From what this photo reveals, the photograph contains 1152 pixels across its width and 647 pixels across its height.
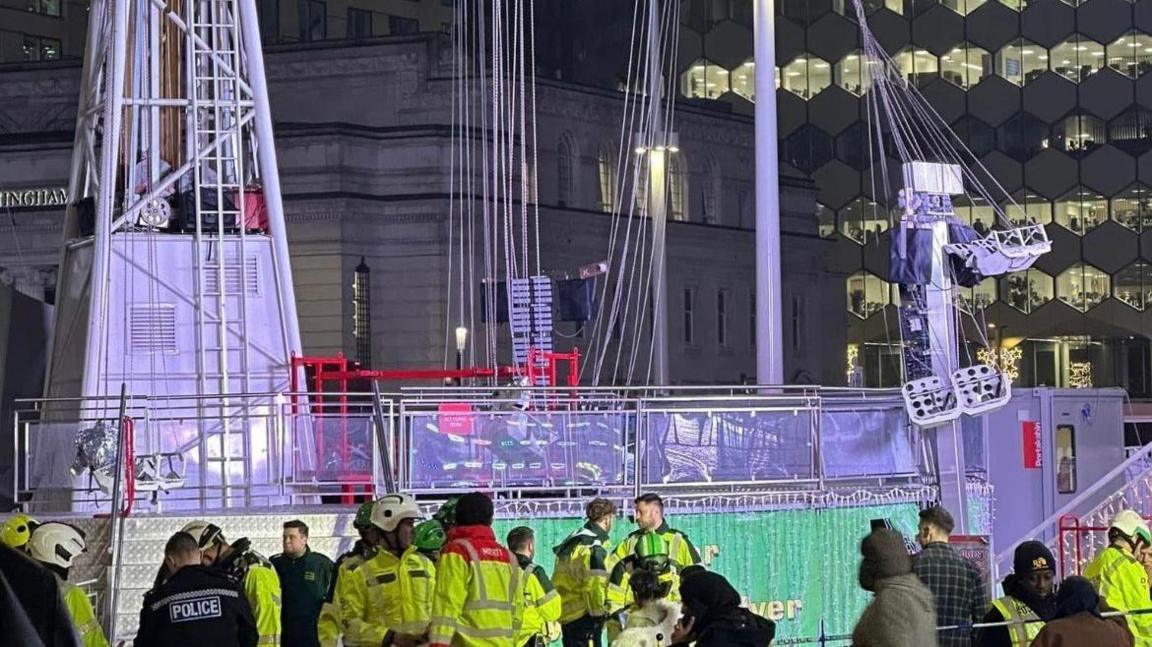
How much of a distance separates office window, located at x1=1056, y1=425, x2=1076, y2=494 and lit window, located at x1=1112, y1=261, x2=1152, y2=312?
176 feet

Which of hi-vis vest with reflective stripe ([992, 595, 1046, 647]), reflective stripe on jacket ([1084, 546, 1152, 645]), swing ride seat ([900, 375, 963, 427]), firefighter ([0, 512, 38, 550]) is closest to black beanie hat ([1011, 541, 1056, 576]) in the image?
hi-vis vest with reflective stripe ([992, 595, 1046, 647])

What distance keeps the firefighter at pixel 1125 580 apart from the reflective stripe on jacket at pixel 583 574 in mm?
3460

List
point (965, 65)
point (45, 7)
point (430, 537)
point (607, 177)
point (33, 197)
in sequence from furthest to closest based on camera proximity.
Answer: point (965, 65) → point (45, 7) → point (607, 177) → point (33, 197) → point (430, 537)

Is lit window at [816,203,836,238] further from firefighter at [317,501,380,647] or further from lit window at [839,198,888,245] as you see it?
firefighter at [317,501,380,647]

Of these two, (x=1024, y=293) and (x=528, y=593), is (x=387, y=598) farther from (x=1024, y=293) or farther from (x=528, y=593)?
(x=1024, y=293)

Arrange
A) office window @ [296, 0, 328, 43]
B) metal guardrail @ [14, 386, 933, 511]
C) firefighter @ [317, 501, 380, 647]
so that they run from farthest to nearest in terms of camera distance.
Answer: office window @ [296, 0, 328, 43] < metal guardrail @ [14, 386, 933, 511] < firefighter @ [317, 501, 380, 647]

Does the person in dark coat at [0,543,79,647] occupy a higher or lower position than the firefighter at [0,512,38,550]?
higher

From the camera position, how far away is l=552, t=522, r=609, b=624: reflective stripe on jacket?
15.8 metres

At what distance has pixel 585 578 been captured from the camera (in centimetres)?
1583

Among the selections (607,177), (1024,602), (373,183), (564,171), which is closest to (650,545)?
(1024,602)


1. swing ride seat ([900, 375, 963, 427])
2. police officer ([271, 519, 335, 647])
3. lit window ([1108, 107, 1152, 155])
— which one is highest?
lit window ([1108, 107, 1152, 155])

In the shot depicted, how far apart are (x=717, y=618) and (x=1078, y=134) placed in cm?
7569

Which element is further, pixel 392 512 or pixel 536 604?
pixel 536 604

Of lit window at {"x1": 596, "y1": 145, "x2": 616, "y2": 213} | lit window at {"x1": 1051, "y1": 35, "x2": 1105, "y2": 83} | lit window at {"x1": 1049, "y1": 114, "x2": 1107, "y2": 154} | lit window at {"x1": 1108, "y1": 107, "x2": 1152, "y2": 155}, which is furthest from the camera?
lit window at {"x1": 1051, "y1": 35, "x2": 1105, "y2": 83}
